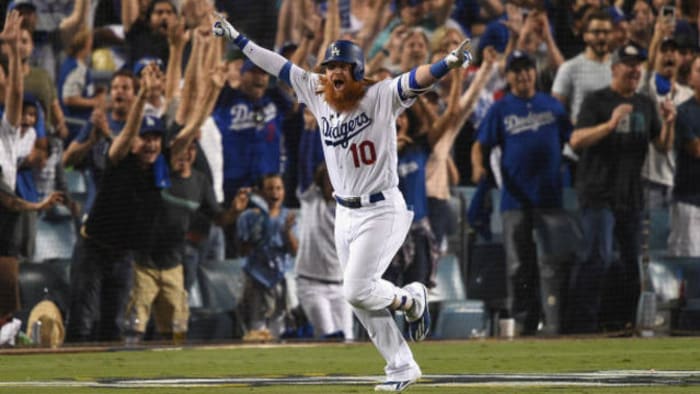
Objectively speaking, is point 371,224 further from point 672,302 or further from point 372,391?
point 672,302

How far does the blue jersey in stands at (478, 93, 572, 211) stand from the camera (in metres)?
13.7

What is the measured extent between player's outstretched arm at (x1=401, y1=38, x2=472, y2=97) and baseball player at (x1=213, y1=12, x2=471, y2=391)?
1 cm

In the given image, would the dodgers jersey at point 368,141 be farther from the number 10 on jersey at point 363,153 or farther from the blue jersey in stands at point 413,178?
the blue jersey in stands at point 413,178

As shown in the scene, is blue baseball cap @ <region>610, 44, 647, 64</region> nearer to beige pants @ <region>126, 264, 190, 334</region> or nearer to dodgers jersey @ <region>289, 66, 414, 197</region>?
beige pants @ <region>126, 264, 190, 334</region>

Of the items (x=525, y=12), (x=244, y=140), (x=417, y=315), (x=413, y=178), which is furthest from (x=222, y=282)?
(x=417, y=315)

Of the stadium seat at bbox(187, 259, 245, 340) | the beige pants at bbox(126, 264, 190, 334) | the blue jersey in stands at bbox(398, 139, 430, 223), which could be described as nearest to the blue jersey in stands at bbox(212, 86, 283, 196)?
the stadium seat at bbox(187, 259, 245, 340)

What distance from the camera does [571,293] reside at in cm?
1377

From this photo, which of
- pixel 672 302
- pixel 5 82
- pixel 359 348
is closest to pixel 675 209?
pixel 672 302

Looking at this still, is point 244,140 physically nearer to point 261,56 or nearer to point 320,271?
point 320,271

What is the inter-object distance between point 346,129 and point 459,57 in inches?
33.2

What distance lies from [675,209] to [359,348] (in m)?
3.98

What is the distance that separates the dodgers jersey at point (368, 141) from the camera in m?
7.96

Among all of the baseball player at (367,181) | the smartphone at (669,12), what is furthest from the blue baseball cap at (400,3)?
the baseball player at (367,181)

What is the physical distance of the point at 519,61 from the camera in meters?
13.8
